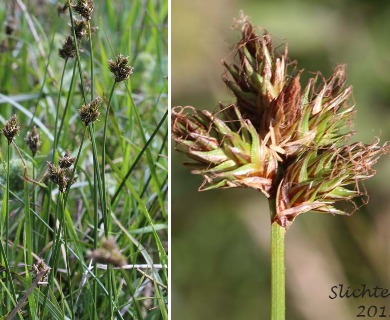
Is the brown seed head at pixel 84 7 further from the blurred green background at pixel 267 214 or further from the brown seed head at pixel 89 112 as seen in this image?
the blurred green background at pixel 267 214

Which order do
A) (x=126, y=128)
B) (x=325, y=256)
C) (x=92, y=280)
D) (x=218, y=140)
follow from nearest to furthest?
(x=218, y=140)
(x=92, y=280)
(x=126, y=128)
(x=325, y=256)

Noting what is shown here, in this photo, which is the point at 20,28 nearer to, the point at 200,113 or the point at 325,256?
the point at 200,113

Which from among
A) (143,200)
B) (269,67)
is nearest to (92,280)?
(143,200)

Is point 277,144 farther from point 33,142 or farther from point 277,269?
point 33,142

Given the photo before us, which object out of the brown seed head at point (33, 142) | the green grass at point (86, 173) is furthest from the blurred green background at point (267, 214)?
the brown seed head at point (33, 142)

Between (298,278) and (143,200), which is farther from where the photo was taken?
(298,278)

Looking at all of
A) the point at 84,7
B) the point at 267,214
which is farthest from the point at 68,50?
the point at 267,214

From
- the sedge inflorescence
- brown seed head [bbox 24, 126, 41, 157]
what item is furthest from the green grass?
the sedge inflorescence
